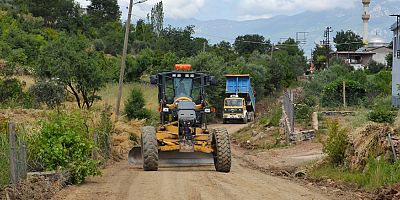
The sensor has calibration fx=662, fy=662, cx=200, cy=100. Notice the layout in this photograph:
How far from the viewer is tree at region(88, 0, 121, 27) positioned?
96.8 m

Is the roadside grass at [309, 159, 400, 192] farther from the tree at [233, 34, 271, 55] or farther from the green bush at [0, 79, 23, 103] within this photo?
the tree at [233, 34, 271, 55]

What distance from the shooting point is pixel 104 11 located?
329 ft

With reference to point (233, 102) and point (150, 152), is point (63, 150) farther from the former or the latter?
point (233, 102)

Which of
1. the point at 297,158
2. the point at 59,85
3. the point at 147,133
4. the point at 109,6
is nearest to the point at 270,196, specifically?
the point at 147,133

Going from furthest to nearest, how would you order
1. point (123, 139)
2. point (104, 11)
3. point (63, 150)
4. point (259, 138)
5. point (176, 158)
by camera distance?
point (104, 11) < point (259, 138) < point (123, 139) < point (176, 158) < point (63, 150)

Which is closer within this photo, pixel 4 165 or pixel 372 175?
pixel 4 165

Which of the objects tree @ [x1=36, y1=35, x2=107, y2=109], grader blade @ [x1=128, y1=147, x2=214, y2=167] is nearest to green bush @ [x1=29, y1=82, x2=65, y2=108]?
tree @ [x1=36, y1=35, x2=107, y2=109]

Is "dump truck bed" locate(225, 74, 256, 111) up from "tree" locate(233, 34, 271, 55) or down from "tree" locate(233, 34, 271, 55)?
down

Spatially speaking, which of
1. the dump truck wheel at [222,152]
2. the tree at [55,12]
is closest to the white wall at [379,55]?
the tree at [55,12]

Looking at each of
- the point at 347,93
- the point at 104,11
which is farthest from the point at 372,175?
the point at 104,11

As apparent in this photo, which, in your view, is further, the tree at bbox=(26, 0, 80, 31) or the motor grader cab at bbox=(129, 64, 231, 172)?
the tree at bbox=(26, 0, 80, 31)

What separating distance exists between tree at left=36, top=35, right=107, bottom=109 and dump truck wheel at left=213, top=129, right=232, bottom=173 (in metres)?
20.1

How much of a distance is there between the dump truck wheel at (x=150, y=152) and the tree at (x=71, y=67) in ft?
65.6

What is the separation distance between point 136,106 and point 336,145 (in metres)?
24.6
